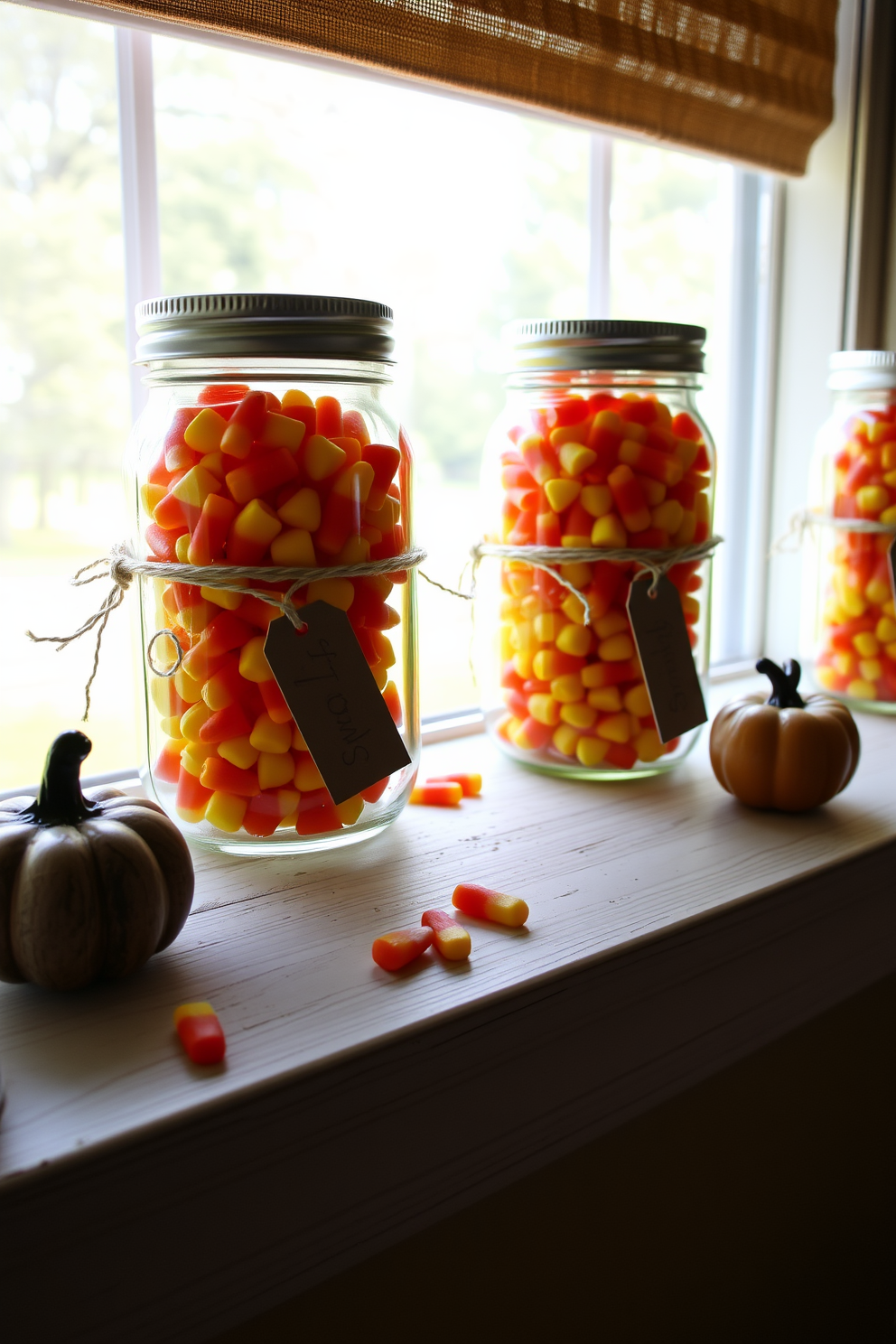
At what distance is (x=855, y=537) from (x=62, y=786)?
1.07m

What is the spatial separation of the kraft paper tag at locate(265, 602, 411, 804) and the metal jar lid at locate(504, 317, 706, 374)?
409 mm

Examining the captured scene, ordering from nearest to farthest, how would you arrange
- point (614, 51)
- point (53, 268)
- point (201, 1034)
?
point (201, 1034) → point (614, 51) → point (53, 268)

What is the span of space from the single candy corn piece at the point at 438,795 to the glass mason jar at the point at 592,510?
0.13m

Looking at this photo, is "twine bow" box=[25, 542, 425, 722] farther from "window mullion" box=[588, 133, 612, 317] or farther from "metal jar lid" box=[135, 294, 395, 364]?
"window mullion" box=[588, 133, 612, 317]

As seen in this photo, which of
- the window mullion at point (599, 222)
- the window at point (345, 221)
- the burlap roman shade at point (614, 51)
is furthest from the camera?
the window mullion at point (599, 222)

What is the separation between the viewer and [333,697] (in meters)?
0.81

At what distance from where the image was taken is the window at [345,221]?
1.24m

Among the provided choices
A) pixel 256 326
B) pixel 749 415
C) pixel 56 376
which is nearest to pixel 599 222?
pixel 749 415

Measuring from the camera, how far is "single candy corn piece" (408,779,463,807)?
3.44ft

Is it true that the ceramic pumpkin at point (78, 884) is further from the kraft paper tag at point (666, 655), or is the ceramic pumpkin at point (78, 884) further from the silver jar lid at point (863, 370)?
the silver jar lid at point (863, 370)

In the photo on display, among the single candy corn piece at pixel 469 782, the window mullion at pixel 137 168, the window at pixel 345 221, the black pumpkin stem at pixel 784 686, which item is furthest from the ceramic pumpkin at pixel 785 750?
the window mullion at pixel 137 168

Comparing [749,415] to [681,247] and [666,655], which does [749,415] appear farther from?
[666,655]

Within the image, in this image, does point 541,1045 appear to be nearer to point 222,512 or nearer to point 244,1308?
point 244,1308

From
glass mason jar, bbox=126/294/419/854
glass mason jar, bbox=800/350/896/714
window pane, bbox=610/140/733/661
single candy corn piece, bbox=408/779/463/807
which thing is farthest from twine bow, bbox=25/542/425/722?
window pane, bbox=610/140/733/661
